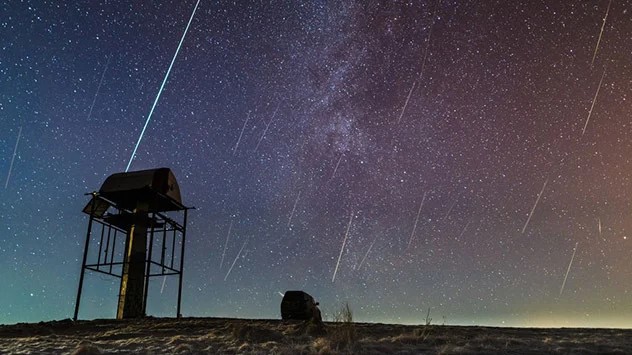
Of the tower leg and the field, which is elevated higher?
the tower leg

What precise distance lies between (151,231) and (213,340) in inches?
488

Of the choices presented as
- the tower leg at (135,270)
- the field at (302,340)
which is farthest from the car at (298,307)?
the tower leg at (135,270)

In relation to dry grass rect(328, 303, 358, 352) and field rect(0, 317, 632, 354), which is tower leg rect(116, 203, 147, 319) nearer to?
field rect(0, 317, 632, 354)

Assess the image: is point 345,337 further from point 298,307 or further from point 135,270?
point 135,270

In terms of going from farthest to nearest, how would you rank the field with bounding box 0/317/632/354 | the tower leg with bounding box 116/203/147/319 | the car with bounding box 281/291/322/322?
the tower leg with bounding box 116/203/147/319 < the car with bounding box 281/291/322/322 < the field with bounding box 0/317/632/354

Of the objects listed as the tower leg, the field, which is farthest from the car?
the tower leg

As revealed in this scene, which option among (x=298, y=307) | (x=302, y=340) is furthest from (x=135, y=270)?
(x=302, y=340)

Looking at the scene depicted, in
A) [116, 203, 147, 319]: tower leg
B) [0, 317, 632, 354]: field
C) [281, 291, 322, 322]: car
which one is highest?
[116, 203, 147, 319]: tower leg

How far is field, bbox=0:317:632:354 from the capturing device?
10.3 m

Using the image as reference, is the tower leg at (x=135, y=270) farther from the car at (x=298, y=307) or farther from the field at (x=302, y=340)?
the car at (x=298, y=307)

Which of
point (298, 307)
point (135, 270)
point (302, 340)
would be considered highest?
point (135, 270)

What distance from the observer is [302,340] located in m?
12.0

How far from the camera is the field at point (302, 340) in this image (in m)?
10.3

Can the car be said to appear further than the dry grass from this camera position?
Yes
